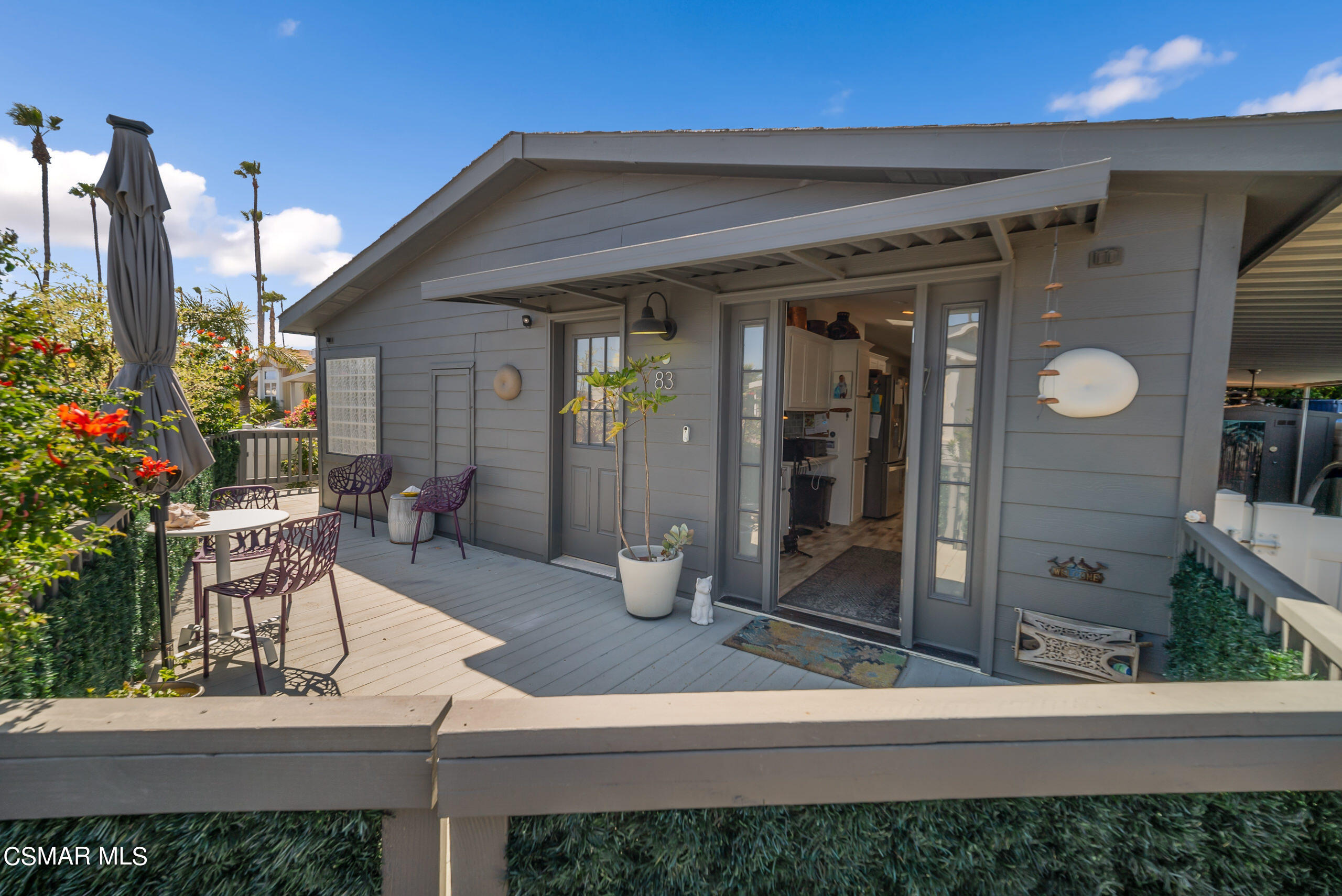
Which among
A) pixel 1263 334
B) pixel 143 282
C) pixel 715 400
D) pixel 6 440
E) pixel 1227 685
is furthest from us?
pixel 1263 334

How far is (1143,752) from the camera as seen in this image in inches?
39.7

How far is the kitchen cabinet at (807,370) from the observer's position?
466 centimetres

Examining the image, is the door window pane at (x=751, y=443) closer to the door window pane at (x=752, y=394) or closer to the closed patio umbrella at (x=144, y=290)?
the door window pane at (x=752, y=394)

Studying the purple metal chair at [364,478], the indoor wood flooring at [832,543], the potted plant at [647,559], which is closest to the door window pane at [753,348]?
the potted plant at [647,559]

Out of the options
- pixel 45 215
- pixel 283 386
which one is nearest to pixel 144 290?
pixel 283 386

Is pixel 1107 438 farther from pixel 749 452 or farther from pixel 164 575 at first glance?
pixel 164 575

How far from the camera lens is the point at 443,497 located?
201 inches

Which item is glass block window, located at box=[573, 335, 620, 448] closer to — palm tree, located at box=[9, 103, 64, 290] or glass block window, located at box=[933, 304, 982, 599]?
glass block window, located at box=[933, 304, 982, 599]

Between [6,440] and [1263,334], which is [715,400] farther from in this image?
[1263,334]

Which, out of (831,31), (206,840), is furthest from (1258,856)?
(831,31)

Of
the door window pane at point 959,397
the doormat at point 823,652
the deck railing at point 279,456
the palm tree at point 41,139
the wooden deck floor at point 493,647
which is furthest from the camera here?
the palm tree at point 41,139

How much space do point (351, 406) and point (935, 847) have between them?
7267mm

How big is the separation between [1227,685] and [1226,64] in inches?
291

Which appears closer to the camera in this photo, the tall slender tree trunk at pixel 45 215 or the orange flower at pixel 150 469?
the orange flower at pixel 150 469
